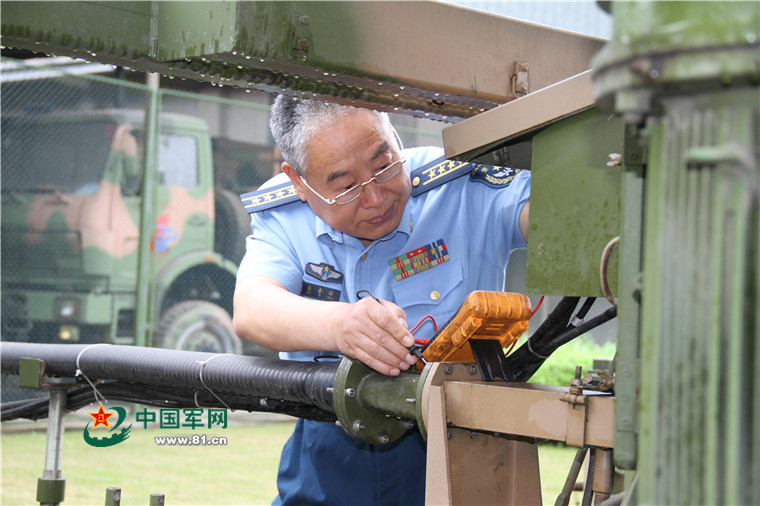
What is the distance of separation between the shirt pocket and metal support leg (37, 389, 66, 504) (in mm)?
1119

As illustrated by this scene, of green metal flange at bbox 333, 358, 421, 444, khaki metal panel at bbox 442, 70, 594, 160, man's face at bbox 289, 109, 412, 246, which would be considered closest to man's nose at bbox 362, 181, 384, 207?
man's face at bbox 289, 109, 412, 246

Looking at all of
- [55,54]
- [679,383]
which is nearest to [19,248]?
[55,54]

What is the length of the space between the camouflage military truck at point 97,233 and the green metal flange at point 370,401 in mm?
4994

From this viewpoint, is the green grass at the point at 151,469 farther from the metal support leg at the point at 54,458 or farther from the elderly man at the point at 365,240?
the elderly man at the point at 365,240

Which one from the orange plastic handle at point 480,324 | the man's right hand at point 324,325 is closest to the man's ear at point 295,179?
the man's right hand at point 324,325

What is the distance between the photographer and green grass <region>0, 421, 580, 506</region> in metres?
4.41

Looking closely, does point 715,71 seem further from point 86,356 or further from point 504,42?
point 86,356

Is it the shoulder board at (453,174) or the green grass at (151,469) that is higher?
the shoulder board at (453,174)

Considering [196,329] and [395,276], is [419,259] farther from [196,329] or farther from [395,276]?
[196,329]

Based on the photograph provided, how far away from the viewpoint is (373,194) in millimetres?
2053

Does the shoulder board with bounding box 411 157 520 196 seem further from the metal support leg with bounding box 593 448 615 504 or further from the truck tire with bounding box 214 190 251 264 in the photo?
the truck tire with bounding box 214 190 251 264

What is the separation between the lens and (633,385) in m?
1.06

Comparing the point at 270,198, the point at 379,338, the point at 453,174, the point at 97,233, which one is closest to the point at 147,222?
the point at 97,233

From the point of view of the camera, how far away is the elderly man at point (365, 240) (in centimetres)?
204
